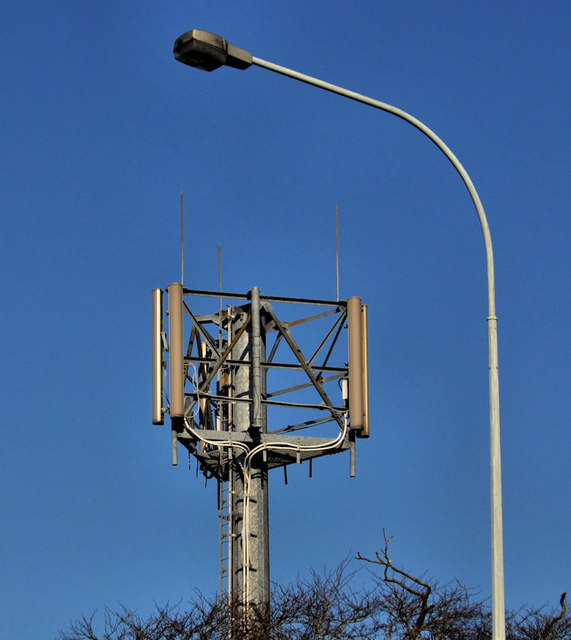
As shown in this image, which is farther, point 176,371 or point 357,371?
point 357,371

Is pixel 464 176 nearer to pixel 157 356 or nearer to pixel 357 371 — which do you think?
pixel 157 356

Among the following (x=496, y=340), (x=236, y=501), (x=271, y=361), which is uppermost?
(x=271, y=361)

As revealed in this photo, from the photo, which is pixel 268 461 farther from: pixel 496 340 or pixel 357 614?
pixel 496 340

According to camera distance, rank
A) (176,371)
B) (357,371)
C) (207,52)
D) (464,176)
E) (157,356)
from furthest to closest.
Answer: (357,371)
(157,356)
(176,371)
(464,176)
(207,52)

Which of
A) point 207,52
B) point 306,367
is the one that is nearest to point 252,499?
point 306,367

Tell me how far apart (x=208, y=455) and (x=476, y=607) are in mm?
16024

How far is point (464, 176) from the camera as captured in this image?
2150cm

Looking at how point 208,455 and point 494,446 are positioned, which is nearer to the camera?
point 494,446

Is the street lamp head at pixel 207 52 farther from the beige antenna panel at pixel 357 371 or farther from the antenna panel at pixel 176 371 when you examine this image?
the beige antenna panel at pixel 357 371

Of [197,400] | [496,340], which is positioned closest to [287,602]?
[197,400]

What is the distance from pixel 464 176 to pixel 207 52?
4089 millimetres

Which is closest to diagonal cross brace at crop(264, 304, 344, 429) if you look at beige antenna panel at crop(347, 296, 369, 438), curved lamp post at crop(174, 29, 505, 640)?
beige antenna panel at crop(347, 296, 369, 438)

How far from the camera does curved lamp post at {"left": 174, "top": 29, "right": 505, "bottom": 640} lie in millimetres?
19797

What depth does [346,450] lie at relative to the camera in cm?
4053
